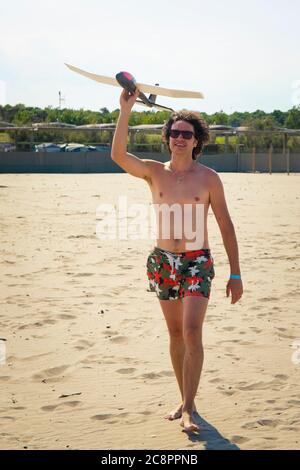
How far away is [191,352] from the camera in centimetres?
400

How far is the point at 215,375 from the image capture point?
5.01 meters

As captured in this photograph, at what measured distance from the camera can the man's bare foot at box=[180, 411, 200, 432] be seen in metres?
4.02

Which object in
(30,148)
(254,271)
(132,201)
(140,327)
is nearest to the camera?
(140,327)

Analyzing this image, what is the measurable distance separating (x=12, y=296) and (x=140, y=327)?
161 centimetres

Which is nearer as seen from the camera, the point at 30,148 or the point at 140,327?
the point at 140,327

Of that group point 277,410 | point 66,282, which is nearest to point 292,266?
point 66,282

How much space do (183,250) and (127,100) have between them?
0.88 m

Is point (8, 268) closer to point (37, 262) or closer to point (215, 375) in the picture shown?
point (37, 262)

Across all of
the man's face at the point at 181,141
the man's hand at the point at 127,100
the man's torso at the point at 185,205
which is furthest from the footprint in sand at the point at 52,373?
the man's hand at the point at 127,100

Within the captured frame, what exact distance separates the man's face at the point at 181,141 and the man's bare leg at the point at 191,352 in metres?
0.84

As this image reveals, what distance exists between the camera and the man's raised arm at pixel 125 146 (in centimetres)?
414

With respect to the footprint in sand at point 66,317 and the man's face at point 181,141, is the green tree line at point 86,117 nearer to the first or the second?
the footprint in sand at point 66,317

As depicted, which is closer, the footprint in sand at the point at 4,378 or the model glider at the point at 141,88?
the model glider at the point at 141,88

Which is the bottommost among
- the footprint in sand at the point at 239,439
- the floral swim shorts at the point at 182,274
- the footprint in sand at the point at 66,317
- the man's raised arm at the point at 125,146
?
the footprint in sand at the point at 239,439
